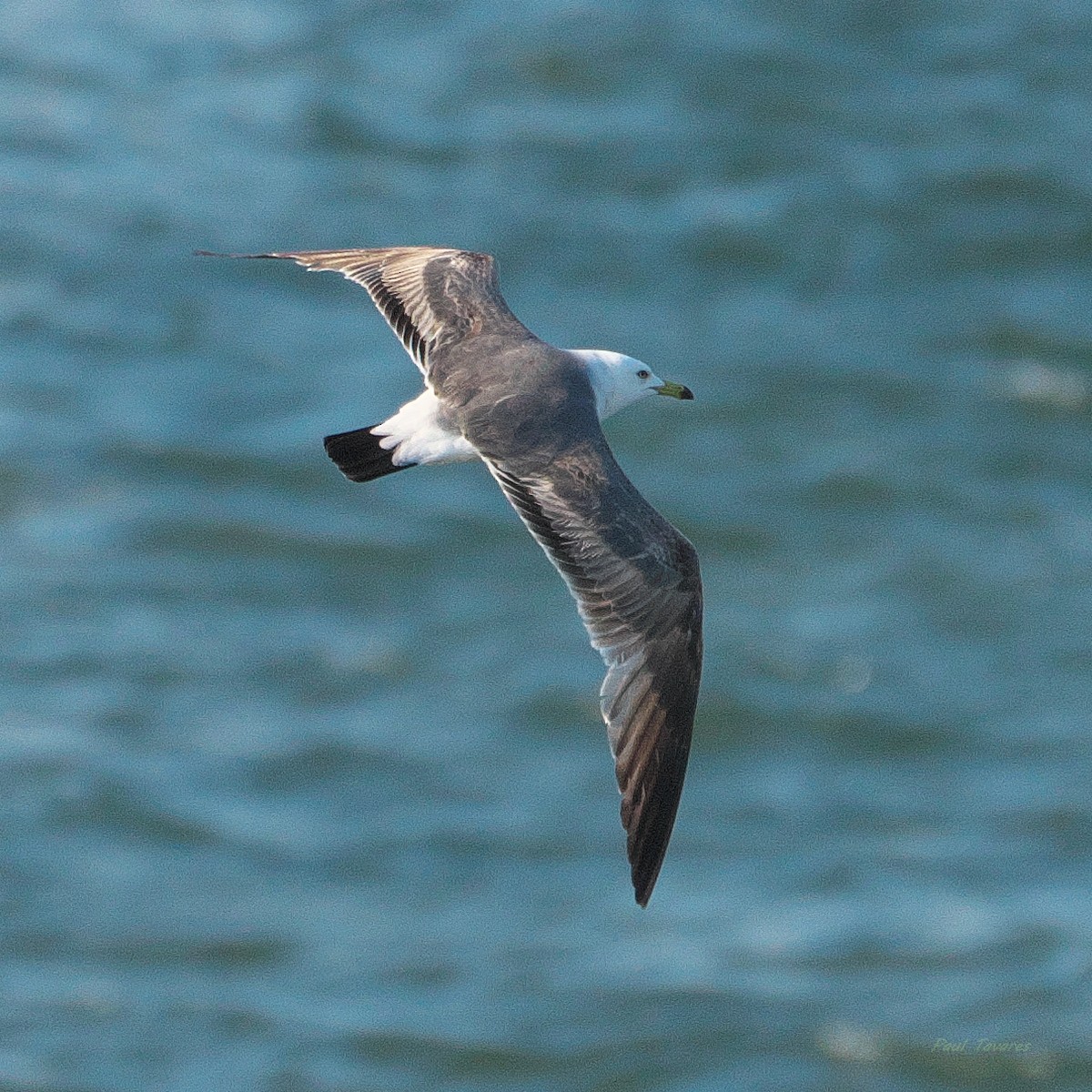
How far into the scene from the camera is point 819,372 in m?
22.8

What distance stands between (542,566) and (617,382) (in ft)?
39.5

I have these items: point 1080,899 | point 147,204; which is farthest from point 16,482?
point 1080,899

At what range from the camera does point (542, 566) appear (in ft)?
70.1

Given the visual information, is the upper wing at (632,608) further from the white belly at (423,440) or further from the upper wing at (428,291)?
the upper wing at (428,291)

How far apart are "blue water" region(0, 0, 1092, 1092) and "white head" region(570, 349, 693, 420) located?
8970mm

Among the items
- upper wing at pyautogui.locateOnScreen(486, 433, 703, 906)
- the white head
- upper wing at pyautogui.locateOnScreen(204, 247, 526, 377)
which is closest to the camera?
upper wing at pyautogui.locateOnScreen(486, 433, 703, 906)

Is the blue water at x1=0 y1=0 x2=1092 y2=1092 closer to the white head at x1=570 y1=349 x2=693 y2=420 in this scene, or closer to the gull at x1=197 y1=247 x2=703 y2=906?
the white head at x1=570 y1=349 x2=693 y2=420

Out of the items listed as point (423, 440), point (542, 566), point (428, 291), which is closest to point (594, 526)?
point (423, 440)

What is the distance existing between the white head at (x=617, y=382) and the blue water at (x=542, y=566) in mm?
8970

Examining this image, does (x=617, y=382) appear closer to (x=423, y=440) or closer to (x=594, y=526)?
(x=423, y=440)

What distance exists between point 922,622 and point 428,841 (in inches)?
213

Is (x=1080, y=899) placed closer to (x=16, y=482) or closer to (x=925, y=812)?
(x=925, y=812)

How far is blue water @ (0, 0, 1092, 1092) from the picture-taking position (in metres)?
17.9

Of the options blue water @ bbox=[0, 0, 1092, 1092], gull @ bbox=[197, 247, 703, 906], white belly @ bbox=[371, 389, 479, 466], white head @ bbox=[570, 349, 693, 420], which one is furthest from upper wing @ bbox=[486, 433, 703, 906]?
blue water @ bbox=[0, 0, 1092, 1092]
